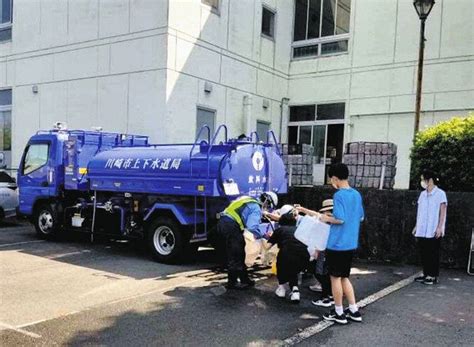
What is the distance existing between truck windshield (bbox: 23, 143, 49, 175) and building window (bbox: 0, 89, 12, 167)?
7630mm

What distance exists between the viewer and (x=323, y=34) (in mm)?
19016

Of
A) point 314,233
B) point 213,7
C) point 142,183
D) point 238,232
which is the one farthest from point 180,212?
point 213,7

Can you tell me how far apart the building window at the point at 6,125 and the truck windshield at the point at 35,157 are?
300 inches

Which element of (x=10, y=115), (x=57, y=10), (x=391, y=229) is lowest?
(x=391, y=229)

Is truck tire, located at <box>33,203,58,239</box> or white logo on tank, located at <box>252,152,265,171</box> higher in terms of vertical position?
white logo on tank, located at <box>252,152,265,171</box>

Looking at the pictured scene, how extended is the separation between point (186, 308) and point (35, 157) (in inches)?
280

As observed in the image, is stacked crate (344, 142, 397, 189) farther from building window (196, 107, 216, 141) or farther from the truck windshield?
the truck windshield

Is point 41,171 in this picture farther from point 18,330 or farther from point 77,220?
point 18,330

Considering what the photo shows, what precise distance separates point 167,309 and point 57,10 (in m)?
13.8

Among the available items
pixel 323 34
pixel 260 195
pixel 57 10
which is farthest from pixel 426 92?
pixel 57 10

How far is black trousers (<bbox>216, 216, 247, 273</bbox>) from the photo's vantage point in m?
7.18

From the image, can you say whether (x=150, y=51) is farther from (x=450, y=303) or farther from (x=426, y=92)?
(x=450, y=303)

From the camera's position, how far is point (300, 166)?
11.5 m

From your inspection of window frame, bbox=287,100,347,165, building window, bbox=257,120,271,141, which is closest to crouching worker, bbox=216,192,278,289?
building window, bbox=257,120,271,141
